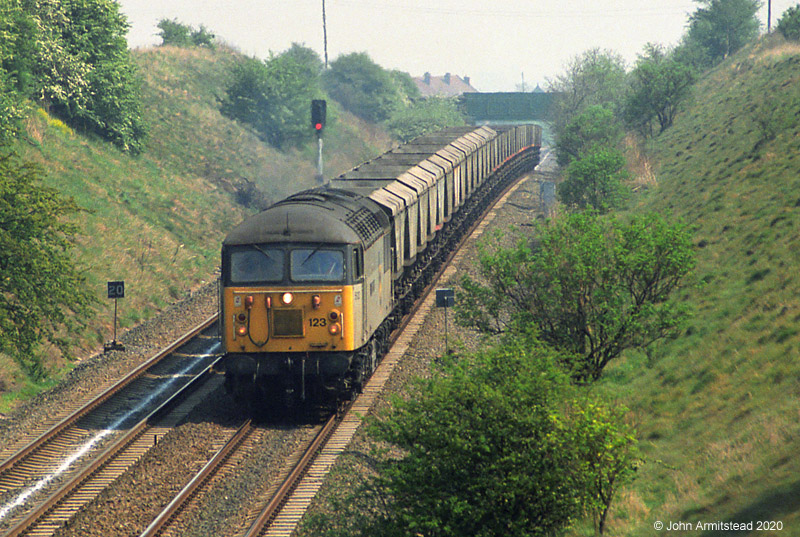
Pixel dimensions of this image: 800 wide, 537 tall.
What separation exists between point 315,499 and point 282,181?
41856 mm

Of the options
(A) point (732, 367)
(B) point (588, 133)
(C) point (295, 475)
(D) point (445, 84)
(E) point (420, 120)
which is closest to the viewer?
(C) point (295, 475)

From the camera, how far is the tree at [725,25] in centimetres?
8606

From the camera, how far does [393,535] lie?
10664mm

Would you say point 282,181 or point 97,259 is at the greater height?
point 282,181

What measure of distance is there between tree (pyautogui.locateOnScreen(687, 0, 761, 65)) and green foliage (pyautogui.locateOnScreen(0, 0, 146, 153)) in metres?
63.7

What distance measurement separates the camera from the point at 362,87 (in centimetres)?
8550

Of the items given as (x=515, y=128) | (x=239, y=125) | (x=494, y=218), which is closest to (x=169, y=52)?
(x=239, y=125)

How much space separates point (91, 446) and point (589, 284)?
435 inches

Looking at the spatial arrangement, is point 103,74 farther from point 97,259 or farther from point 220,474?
point 220,474

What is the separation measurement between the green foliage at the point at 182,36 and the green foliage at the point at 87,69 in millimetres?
33616

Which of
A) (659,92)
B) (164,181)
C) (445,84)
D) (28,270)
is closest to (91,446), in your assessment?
(28,270)

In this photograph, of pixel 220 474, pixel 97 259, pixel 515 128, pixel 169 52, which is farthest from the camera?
pixel 169 52

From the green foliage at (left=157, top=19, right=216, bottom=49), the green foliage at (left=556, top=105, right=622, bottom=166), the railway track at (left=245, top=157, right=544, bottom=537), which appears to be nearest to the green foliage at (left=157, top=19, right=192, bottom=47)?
the green foliage at (left=157, top=19, right=216, bottom=49)

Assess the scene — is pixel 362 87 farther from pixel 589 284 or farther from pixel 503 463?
pixel 503 463
